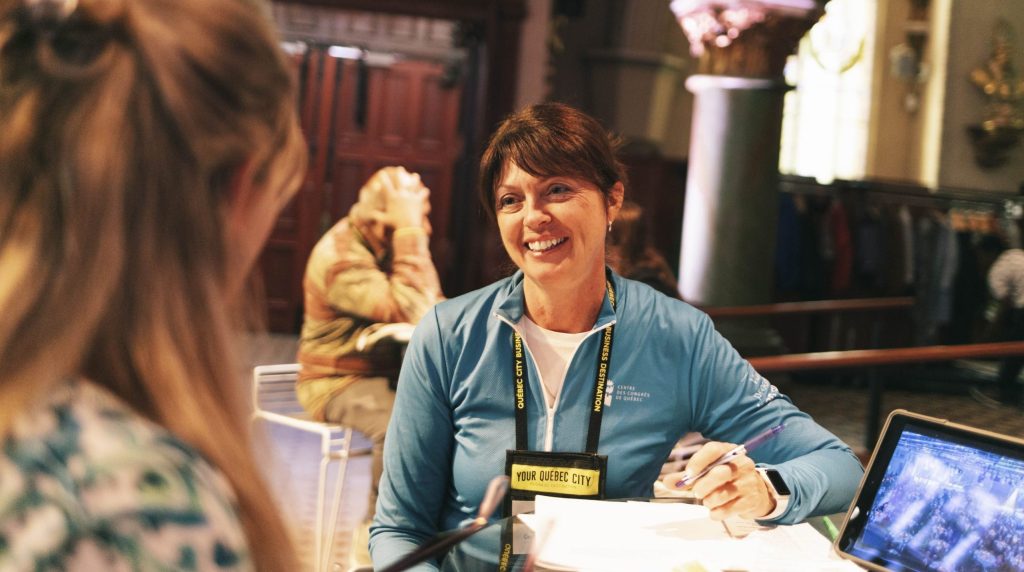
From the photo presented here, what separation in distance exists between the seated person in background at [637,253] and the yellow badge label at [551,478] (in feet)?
7.11

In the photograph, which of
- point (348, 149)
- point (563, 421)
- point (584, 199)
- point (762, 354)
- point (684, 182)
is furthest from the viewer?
point (348, 149)

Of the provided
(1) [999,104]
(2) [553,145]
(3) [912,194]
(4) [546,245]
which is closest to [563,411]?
(4) [546,245]

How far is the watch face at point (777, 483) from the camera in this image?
66.5 inches

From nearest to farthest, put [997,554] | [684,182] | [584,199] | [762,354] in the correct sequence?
[997,554], [584,199], [762,354], [684,182]

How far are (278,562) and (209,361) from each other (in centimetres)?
17

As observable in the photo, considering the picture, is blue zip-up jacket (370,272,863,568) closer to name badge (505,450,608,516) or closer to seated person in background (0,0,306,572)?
name badge (505,450,608,516)

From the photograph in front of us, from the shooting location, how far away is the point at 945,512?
136 centimetres

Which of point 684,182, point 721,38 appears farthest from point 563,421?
point 684,182

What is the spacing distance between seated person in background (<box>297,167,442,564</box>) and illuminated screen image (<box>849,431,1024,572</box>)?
2.50 m

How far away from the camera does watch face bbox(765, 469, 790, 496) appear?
1688 millimetres

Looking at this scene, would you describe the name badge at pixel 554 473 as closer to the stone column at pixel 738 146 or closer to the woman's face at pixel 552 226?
the woman's face at pixel 552 226

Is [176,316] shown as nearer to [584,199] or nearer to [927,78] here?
[584,199]

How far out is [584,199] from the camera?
79.9 inches

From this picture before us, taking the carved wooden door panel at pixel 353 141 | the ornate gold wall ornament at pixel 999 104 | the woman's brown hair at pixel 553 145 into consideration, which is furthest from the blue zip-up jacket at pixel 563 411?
the ornate gold wall ornament at pixel 999 104
